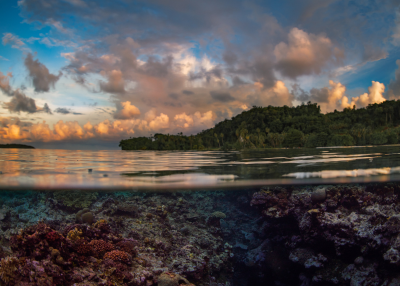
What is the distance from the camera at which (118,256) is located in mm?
6875

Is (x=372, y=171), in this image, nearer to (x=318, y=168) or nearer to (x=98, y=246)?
(x=318, y=168)

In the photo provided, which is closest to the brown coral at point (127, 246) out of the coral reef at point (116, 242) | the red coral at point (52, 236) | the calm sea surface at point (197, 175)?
the coral reef at point (116, 242)

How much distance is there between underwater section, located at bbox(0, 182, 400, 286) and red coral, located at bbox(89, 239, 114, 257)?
0.11 ft

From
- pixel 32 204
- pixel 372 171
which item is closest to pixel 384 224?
pixel 372 171

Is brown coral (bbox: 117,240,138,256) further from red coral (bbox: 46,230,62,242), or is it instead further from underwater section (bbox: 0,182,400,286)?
red coral (bbox: 46,230,62,242)

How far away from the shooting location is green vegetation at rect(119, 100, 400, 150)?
27.9 m

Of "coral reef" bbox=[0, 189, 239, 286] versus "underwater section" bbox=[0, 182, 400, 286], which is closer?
"coral reef" bbox=[0, 189, 239, 286]

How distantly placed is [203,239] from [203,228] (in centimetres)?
103

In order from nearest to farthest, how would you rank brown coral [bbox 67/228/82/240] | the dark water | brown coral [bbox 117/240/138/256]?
1. the dark water
2. brown coral [bbox 67/228/82/240]
3. brown coral [bbox 117/240/138/256]

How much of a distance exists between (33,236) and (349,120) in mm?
51322

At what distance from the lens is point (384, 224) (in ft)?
25.4

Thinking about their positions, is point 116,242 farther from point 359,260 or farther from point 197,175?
point 359,260

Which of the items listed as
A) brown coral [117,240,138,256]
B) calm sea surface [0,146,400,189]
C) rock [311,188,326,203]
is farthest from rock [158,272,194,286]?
rock [311,188,326,203]

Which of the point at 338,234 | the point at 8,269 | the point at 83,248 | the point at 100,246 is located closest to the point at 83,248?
the point at 83,248
